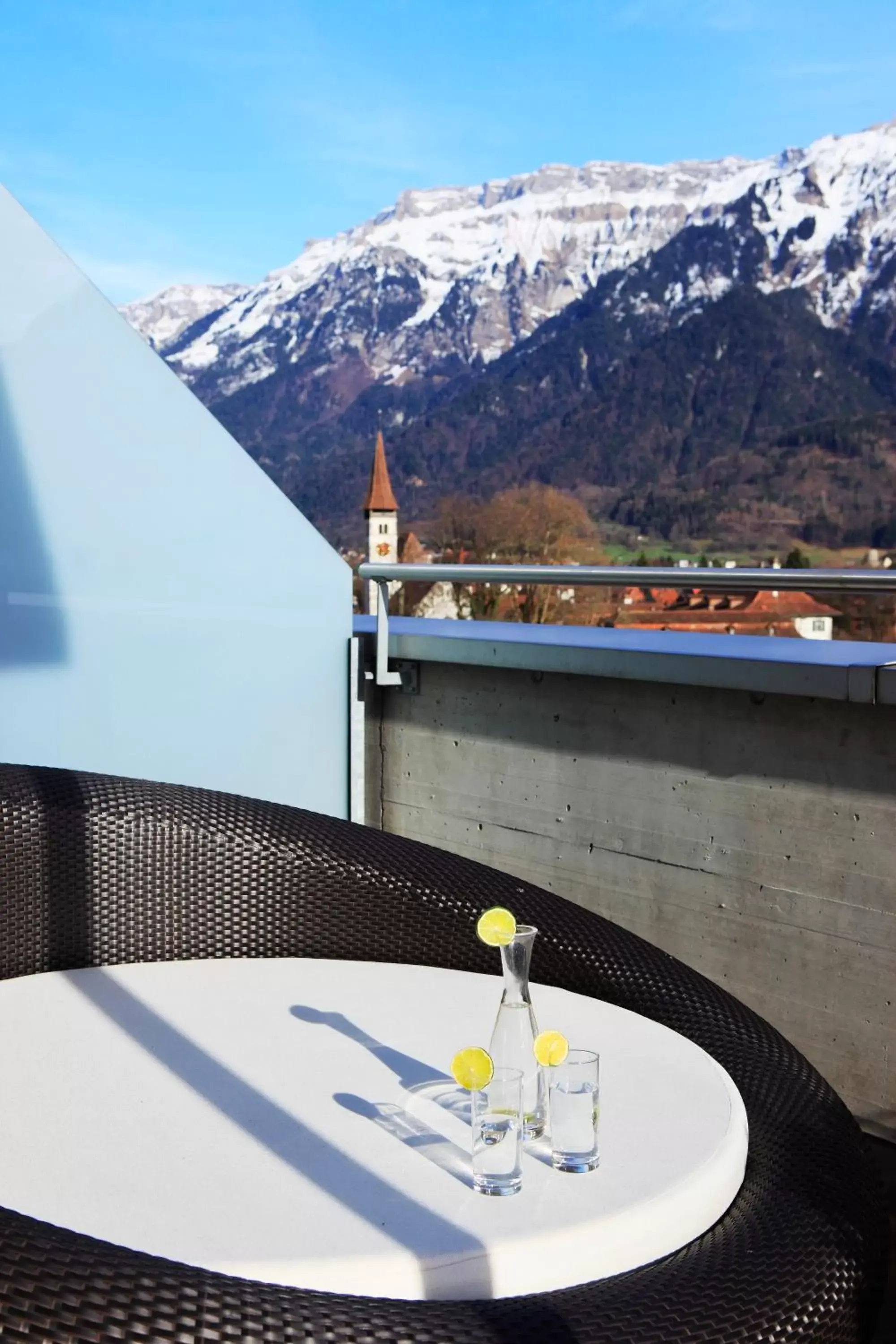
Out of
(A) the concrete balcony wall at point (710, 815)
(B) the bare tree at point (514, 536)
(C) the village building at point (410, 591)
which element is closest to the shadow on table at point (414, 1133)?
(A) the concrete balcony wall at point (710, 815)

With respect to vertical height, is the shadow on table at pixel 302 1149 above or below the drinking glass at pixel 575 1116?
below

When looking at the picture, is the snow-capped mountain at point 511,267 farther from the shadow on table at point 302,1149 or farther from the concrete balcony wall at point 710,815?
the shadow on table at point 302,1149

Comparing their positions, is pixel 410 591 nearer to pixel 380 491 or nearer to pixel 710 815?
pixel 710 815

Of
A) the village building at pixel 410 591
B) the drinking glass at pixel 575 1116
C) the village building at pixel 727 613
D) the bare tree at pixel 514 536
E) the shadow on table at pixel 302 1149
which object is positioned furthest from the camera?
the bare tree at pixel 514 536

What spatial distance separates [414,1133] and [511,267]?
77.4 m

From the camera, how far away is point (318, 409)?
51.1m

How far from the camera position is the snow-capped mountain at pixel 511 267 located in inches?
2361

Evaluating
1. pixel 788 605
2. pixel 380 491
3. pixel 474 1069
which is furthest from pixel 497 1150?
pixel 380 491

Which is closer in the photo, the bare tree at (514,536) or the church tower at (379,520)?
the church tower at (379,520)

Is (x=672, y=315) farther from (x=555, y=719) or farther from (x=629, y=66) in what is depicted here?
(x=555, y=719)

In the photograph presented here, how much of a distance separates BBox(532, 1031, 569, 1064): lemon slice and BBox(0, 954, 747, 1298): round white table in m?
0.09

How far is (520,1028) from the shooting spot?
43.6 inches

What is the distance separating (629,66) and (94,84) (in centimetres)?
2947

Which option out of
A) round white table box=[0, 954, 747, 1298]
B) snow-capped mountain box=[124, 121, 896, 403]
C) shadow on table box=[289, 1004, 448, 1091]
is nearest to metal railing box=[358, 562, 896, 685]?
round white table box=[0, 954, 747, 1298]
